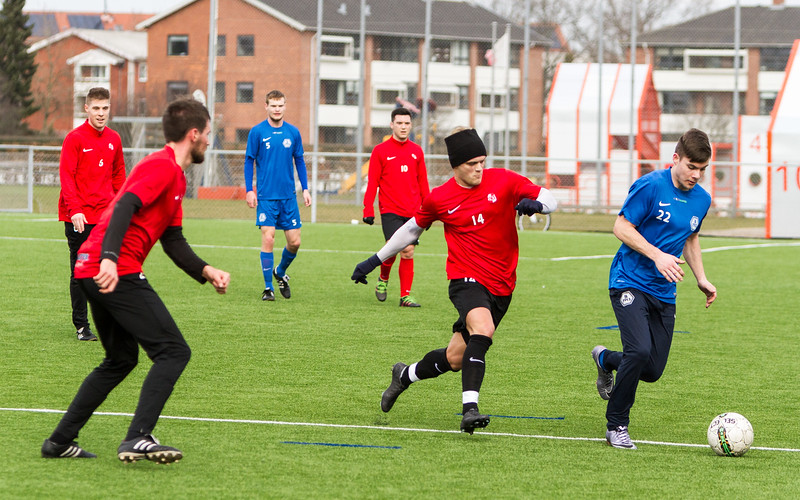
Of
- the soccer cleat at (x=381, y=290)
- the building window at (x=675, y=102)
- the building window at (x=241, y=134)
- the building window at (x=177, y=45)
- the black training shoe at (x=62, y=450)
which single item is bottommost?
the black training shoe at (x=62, y=450)

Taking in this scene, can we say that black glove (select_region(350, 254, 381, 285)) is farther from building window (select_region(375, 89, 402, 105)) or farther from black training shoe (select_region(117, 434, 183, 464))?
building window (select_region(375, 89, 402, 105))

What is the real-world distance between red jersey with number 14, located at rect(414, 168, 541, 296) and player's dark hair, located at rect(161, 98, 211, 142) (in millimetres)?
1701

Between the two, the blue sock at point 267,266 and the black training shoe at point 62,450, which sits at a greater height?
the blue sock at point 267,266

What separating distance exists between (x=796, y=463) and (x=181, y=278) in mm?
9839

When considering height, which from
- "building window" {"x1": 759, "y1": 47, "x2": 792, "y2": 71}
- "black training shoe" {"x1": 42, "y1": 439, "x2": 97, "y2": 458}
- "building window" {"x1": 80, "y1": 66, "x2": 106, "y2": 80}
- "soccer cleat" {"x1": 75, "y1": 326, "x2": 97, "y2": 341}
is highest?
"building window" {"x1": 80, "y1": 66, "x2": 106, "y2": 80}

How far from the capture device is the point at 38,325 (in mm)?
10062

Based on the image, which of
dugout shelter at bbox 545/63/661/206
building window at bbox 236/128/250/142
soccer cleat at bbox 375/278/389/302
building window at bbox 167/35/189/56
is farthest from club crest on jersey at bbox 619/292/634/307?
building window at bbox 167/35/189/56

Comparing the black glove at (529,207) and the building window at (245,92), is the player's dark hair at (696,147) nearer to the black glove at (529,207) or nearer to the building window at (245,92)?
the black glove at (529,207)

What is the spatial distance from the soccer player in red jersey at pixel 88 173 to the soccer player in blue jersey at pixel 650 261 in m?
4.67

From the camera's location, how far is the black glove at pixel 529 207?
5.99m

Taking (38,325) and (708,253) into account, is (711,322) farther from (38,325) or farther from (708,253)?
(708,253)

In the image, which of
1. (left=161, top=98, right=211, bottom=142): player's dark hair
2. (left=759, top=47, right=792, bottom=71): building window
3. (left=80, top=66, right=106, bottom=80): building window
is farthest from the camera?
(left=80, top=66, right=106, bottom=80): building window

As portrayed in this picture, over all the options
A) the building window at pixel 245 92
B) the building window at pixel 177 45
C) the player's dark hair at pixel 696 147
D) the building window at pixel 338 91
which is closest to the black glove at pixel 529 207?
the player's dark hair at pixel 696 147

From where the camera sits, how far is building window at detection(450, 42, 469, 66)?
36.3 meters
